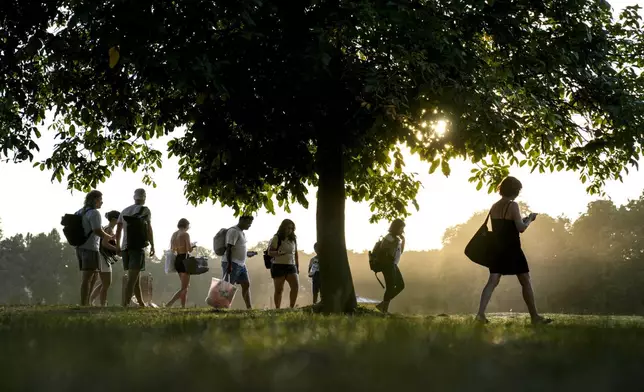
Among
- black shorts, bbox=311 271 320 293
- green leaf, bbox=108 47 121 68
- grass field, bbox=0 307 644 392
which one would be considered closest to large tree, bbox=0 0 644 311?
green leaf, bbox=108 47 121 68

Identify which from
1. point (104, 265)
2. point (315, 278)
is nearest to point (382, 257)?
point (315, 278)

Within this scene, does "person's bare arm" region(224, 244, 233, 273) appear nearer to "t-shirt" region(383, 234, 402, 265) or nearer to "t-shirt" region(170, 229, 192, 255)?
"t-shirt" region(170, 229, 192, 255)

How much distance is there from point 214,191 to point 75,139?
118 inches

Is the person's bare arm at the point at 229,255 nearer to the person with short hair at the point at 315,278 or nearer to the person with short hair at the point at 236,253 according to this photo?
the person with short hair at the point at 236,253

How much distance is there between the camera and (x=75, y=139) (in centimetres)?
1521

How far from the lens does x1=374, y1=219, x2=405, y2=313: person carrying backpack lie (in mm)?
14258

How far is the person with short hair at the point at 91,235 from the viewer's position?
13.4 metres

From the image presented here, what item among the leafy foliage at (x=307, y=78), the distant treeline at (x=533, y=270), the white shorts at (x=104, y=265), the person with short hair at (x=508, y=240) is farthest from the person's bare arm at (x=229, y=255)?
the person with short hair at (x=508, y=240)

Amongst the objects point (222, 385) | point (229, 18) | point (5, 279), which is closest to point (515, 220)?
point (229, 18)

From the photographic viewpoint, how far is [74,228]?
13.5 meters

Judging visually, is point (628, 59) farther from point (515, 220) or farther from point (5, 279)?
point (5, 279)

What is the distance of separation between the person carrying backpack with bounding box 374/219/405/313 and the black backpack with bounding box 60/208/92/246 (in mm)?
5354

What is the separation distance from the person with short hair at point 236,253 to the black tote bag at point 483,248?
550 cm

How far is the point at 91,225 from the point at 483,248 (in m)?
6.92
